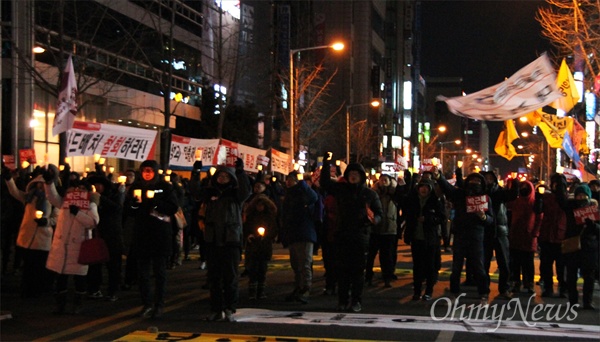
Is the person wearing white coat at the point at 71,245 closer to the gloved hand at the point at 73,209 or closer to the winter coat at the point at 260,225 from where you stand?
the gloved hand at the point at 73,209

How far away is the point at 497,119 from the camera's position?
38.2ft

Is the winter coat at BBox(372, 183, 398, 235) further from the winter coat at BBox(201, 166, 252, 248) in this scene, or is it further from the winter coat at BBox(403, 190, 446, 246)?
the winter coat at BBox(201, 166, 252, 248)

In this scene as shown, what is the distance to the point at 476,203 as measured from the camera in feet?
35.2

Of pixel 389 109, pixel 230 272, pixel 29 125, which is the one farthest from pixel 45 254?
pixel 389 109

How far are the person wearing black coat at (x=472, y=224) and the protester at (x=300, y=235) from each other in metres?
1.95

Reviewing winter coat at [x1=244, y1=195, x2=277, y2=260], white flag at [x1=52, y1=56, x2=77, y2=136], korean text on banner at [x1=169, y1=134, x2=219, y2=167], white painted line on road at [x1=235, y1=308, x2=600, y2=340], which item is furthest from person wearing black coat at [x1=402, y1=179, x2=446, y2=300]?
korean text on banner at [x1=169, y1=134, x2=219, y2=167]

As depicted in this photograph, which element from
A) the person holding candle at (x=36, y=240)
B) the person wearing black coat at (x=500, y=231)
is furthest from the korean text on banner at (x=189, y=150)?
the person wearing black coat at (x=500, y=231)

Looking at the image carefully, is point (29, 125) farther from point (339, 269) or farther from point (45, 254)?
point (339, 269)

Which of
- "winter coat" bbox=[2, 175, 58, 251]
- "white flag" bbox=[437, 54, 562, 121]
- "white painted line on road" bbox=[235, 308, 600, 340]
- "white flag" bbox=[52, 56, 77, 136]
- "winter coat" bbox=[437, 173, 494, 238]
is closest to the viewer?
"white painted line on road" bbox=[235, 308, 600, 340]

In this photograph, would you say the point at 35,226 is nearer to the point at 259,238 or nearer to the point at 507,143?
the point at 259,238

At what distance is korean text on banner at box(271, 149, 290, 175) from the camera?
1021 inches

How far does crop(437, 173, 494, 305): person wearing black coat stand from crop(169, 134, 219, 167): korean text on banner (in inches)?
397

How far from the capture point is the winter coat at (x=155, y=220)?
9453 mm

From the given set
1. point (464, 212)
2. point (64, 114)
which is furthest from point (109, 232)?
point (464, 212)
